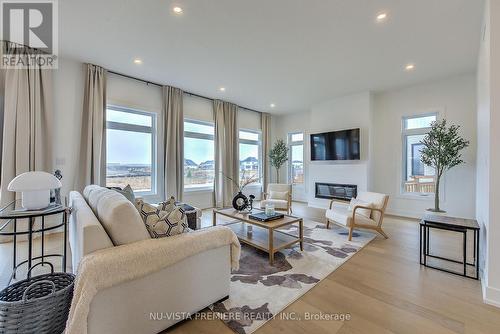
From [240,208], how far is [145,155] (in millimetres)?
2783

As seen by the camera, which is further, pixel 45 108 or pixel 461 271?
pixel 45 108

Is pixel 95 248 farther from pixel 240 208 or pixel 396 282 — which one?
pixel 396 282

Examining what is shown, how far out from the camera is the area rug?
5.76ft

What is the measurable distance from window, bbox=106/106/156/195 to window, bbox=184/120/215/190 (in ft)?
2.83

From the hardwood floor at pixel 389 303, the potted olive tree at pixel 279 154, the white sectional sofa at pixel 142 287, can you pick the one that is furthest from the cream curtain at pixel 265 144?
the white sectional sofa at pixel 142 287

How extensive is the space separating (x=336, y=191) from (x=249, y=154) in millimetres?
2961

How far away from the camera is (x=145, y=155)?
15.8ft

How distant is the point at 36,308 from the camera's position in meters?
1.33

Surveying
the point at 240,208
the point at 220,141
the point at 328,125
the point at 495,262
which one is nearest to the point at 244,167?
the point at 220,141

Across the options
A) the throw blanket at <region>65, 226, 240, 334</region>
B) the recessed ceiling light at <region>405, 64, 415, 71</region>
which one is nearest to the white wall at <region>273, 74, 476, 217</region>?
the recessed ceiling light at <region>405, 64, 415, 71</region>

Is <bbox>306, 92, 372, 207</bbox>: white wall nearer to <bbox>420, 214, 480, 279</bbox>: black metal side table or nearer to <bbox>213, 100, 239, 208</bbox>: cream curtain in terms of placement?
<bbox>213, 100, 239, 208</bbox>: cream curtain

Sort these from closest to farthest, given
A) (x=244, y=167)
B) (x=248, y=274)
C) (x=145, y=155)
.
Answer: (x=248, y=274), (x=145, y=155), (x=244, y=167)

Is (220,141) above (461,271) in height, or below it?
above

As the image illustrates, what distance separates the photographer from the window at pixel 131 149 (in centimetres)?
437
